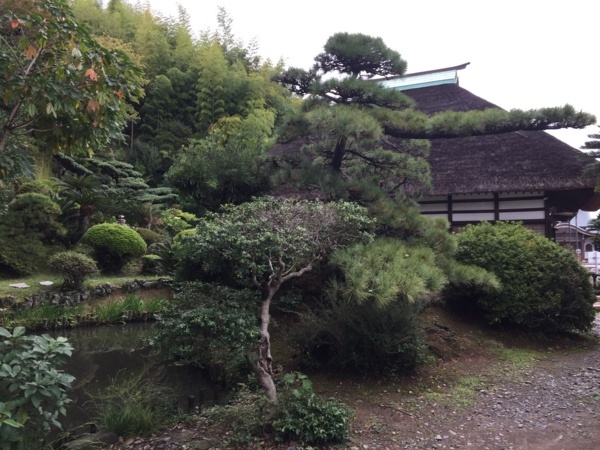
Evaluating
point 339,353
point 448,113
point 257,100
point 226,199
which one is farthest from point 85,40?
point 257,100

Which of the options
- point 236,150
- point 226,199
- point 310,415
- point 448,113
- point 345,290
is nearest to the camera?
point 310,415

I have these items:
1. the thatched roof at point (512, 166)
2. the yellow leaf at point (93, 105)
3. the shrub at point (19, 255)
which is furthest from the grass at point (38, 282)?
the yellow leaf at point (93, 105)

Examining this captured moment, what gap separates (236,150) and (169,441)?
757 centimetres

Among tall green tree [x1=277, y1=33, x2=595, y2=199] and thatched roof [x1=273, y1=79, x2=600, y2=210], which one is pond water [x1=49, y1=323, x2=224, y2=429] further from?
thatched roof [x1=273, y1=79, x2=600, y2=210]

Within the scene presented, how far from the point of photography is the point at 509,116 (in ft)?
18.4

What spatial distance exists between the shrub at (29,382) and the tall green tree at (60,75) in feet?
4.60

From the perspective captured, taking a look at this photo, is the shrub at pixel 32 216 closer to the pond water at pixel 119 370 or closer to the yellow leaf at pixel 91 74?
the pond water at pixel 119 370

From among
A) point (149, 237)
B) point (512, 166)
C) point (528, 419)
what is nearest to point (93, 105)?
point (528, 419)

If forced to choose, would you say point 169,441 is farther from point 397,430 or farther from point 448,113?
point 448,113

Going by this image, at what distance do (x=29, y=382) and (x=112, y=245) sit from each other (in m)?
7.71

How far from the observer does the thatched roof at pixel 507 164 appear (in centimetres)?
908

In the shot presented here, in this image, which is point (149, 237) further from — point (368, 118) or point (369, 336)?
point (369, 336)

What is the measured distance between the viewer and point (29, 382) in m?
2.17

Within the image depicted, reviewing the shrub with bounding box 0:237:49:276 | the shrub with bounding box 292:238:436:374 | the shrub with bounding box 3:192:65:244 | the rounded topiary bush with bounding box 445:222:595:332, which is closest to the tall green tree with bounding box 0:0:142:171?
the shrub with bounding box 292:238:436:374
